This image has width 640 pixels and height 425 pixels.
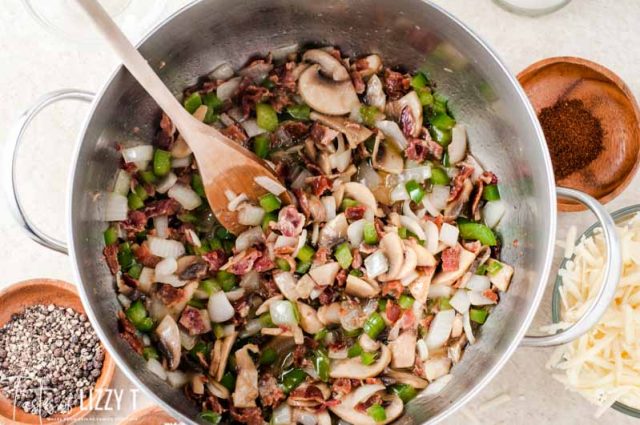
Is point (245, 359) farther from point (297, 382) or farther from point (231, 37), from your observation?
point (231, 37)

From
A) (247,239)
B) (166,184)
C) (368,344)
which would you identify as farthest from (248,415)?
(166,184)

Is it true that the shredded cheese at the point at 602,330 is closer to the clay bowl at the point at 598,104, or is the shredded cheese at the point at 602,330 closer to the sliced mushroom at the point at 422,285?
the clay bowl at the point at 598,104

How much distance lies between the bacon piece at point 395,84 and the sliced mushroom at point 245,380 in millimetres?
889

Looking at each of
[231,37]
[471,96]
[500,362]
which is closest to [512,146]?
[471,96]

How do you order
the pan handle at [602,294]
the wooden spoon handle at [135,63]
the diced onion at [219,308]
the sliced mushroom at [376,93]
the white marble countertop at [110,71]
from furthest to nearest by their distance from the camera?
the white marble countertop at [110,71], the sliced mushroom at [376,93], the diced onion at [219,308], the pan handle at [602,294], the wooden spoon handle at [135,63]

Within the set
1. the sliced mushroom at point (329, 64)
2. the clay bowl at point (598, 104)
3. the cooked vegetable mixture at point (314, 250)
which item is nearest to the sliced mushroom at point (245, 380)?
the cooked vegetable mixture at point (314, 250)

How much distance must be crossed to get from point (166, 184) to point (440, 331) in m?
0.93

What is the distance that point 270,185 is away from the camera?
7.95 feet

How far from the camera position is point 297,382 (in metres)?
2.44

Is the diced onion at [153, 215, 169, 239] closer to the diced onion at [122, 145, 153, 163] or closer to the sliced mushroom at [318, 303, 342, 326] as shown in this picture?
the diced onion at [122, 145, 153, 163]

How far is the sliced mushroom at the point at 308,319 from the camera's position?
7.95ft

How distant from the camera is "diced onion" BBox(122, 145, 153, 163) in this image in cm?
240

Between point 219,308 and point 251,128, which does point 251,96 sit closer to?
point 251,128

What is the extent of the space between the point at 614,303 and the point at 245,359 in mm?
1110
